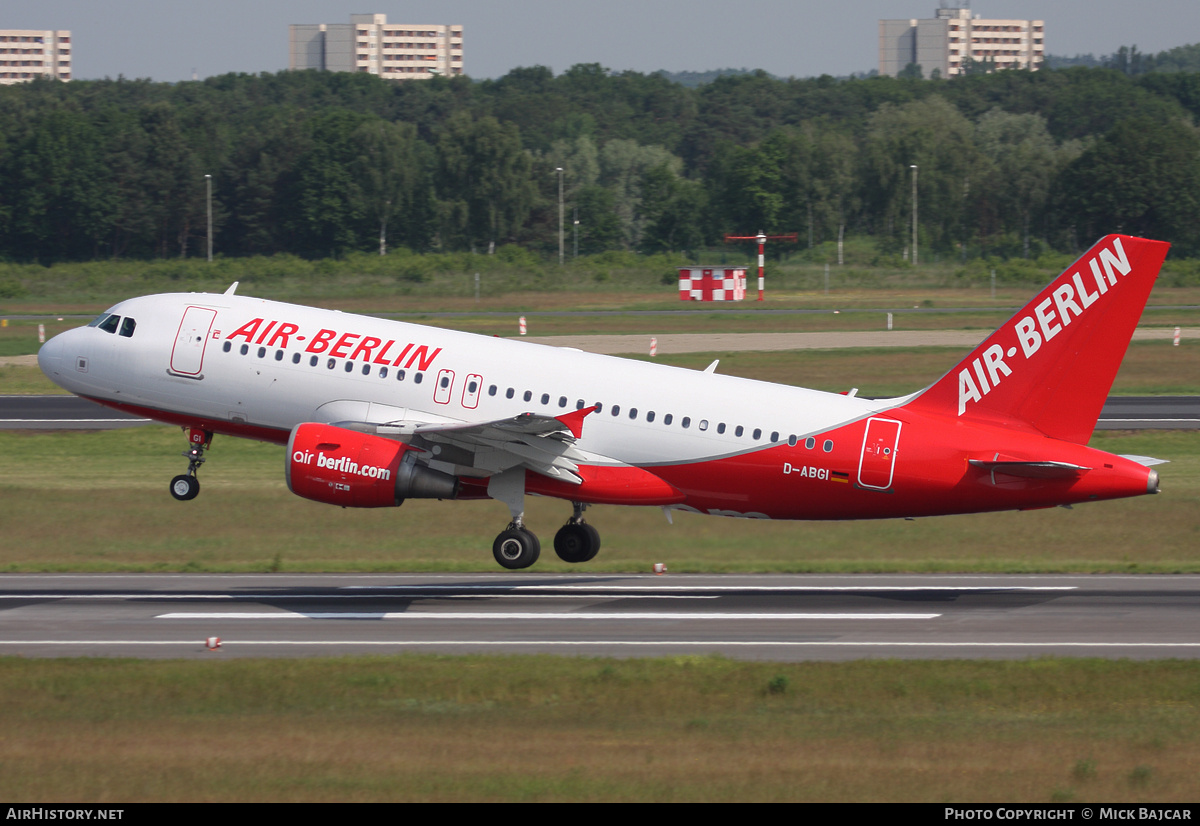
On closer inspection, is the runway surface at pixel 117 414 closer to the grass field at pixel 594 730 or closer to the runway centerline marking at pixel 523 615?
the runway centerline marking at pixel 523 615

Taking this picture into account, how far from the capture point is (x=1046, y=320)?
3012 cm

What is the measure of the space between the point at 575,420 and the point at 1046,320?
10204 mm

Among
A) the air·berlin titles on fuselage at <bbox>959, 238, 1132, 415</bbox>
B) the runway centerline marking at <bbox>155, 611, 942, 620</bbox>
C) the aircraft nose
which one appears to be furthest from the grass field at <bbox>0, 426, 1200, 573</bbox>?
the air·berlin titles on fuselage at <bbox>959, 238, 1132, 415</bbox>

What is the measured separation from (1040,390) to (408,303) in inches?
3311

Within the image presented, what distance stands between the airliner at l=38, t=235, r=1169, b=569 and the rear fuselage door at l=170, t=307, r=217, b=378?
0.16 ft

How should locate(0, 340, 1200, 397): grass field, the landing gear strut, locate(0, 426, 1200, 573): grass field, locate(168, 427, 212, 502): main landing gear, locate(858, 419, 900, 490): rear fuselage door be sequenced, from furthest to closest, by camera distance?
locate(0, 340, 1200, 397): grass field < locate(168, 427, 212, 502): main landing gear < locate(0, 426, 1200, 573): grass field < the landing gear strut < locate(858, 419, 900, 490): rear fuselage door

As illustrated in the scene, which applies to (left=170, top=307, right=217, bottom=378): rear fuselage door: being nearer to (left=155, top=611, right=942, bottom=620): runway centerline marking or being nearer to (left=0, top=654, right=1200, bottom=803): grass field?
(left=155, top=611, right=942, bottom=620): runway centerline marking

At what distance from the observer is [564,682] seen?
22500 mm

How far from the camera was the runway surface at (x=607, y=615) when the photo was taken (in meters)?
25.9

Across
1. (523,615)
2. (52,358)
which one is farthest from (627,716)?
(52,358)

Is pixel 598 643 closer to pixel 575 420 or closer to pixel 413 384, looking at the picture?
pixel 575 420

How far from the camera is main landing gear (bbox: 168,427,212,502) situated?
115 ft

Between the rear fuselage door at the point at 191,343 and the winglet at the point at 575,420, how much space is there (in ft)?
30.9
